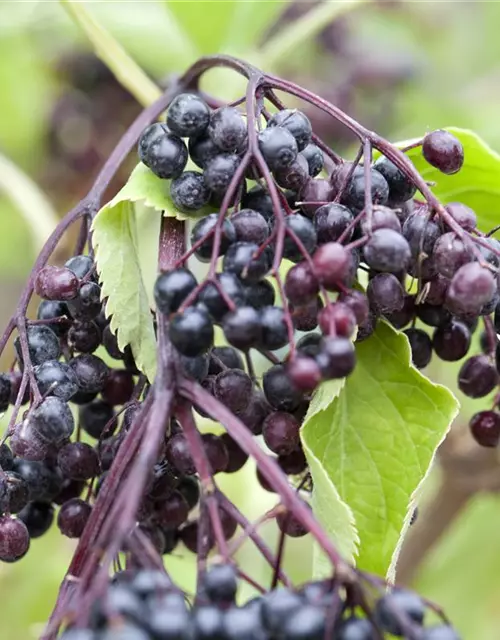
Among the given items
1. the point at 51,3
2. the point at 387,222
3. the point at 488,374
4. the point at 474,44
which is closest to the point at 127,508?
the point at 387,222

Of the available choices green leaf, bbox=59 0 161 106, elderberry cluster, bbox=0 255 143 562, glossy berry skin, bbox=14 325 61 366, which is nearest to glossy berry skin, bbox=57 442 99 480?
elderberry cluster, bbox=0 255 143 562

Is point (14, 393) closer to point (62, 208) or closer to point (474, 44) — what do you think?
point (62, 208)

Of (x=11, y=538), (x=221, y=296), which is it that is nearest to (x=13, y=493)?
(x=11, y=538)

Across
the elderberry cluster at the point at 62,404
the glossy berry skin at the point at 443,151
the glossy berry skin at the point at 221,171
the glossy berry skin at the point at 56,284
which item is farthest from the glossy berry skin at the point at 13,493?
the glossy berry skin at the point at 443,151

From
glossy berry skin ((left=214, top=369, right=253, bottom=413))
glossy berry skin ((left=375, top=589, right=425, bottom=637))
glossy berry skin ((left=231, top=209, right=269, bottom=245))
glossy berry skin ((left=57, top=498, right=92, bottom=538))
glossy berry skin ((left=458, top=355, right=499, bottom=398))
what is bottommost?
glossy berry skin ((left=458, top=355, right=499, bottom=398))

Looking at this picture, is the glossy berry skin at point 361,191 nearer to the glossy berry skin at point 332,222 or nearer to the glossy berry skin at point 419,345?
the glossy berry skin at point 332,222

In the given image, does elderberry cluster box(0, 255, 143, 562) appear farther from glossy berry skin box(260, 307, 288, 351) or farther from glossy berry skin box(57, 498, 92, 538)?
glossy berry skin box(260, 307, 288, 351)
